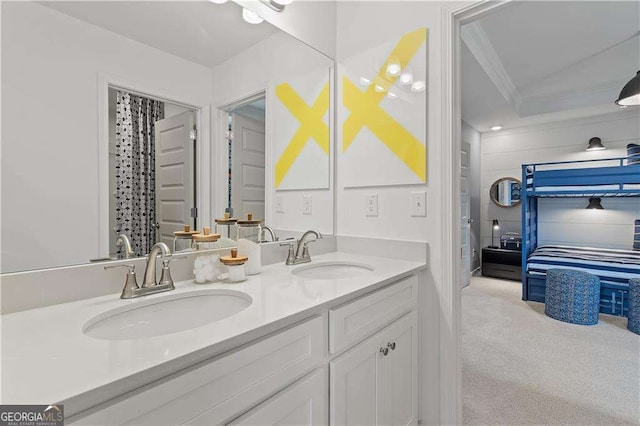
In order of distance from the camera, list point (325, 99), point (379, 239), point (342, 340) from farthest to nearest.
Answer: point (325, 99), point (379, 239), point (342, 340)

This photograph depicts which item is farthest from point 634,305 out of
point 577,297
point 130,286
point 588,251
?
point 130,286

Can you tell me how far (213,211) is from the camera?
1400mm

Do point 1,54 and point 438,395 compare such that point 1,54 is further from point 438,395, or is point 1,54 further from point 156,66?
point 438,395

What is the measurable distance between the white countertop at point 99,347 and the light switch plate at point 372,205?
79 cm

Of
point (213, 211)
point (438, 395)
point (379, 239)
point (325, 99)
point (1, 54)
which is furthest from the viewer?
point (325, 99)

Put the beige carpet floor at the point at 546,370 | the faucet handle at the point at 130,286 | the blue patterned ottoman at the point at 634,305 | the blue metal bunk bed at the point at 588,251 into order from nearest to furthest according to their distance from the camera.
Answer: the faucet handle at the point at 130,286 → the beige carpet floor at the point at 546,370 → the blue patterned ottoman at the point at 634,305 → the blue metal bunk bed at the point at 588,251

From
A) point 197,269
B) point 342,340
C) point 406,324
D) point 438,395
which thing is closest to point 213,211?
point 197,269

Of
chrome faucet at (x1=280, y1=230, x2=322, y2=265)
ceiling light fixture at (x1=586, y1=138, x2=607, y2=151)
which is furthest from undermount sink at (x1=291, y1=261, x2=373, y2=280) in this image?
ceiling light fixture at (x1=586, y1=138, x2=607, y2=151)

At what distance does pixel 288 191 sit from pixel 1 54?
124 cm

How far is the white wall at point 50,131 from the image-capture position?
0.86 meters

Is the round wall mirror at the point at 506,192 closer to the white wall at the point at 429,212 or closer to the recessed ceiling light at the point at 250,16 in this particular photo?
the white wall at the point at 429,212

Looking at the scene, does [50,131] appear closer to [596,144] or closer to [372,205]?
[372,205]

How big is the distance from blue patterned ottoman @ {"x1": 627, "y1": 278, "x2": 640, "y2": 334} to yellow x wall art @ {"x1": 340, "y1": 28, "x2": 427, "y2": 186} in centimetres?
277

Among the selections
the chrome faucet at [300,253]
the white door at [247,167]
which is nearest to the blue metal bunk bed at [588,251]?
the chrome faucet at [300,253]
